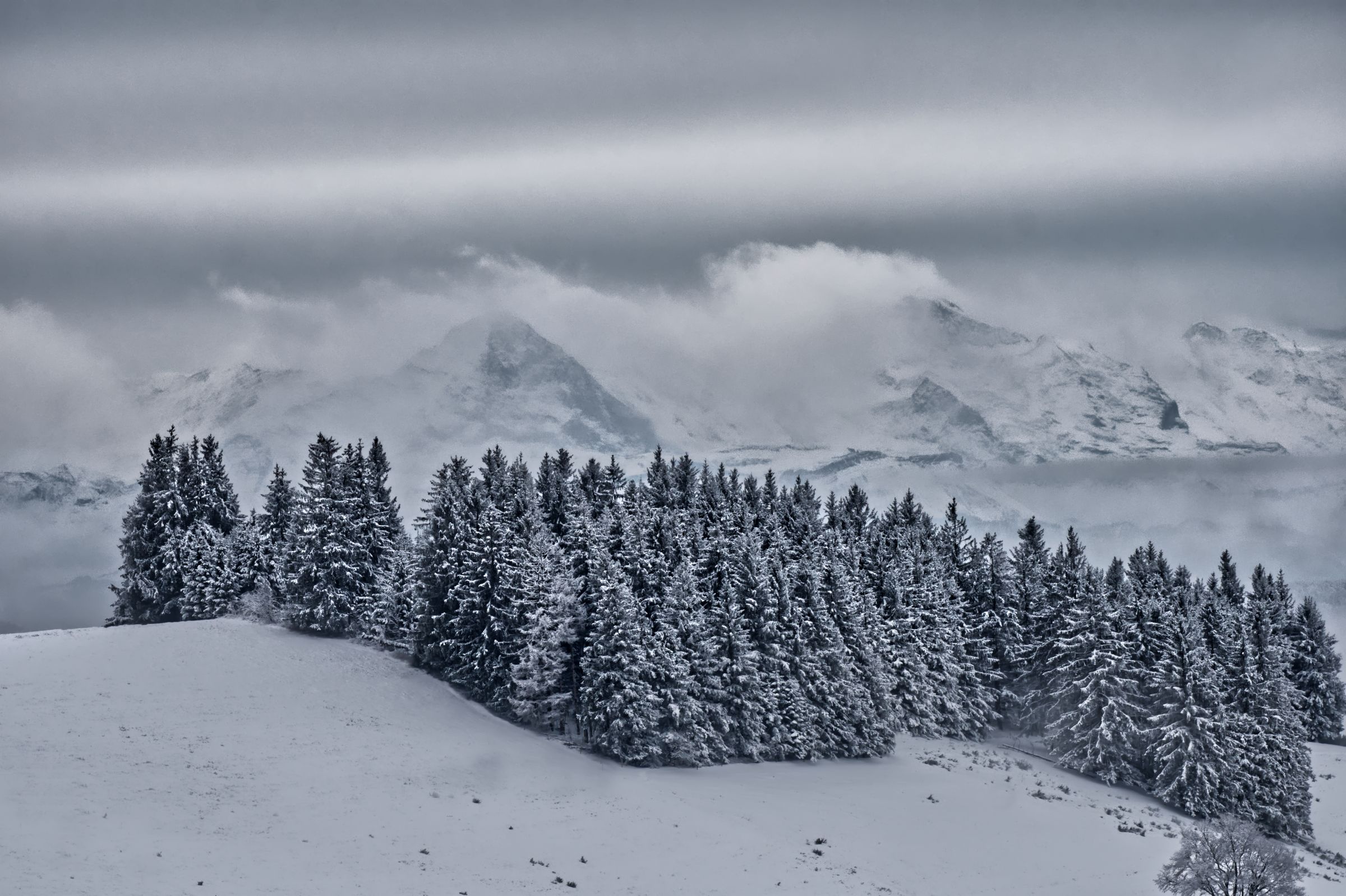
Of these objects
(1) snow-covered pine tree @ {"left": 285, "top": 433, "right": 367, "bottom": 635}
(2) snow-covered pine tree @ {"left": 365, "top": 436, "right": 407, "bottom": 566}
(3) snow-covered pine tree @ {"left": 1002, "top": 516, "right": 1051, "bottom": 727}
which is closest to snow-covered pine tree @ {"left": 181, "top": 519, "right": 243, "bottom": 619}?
(1) snow-covered pine tree @ {"left": 285, "top": 433, "right": 367, "bottom": 635}

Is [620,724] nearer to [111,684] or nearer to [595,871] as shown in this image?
[595,871]

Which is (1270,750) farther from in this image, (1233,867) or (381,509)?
(381,509)

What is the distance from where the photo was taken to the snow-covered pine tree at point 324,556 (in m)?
86.2

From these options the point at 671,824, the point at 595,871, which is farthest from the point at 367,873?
the point at 671,824

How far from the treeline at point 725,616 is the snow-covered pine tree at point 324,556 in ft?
0.59

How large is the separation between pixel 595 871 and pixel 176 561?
52089 millimetres

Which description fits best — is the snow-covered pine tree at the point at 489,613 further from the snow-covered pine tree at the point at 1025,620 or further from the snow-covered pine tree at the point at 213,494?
the snow-covered pine tree at the point at 1025,620

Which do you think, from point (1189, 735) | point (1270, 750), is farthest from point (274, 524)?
point (1270, 750)

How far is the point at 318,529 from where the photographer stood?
85.8 meters

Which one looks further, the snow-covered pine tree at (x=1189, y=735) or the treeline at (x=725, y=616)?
the snow-covered pine tree at (x=1189, y=735)

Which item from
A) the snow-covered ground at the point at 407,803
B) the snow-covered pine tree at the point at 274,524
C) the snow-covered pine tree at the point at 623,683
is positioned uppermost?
the snow-covered pine tree at the point at 274,524

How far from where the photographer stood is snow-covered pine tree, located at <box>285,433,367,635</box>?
86.2 meters

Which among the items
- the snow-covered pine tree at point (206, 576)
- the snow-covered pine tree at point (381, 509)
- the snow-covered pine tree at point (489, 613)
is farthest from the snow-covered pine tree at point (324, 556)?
the snow-covered pine tree at point (489, 613)

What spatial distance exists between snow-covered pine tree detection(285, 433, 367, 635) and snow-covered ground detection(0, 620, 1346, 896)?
4205 millimetres
